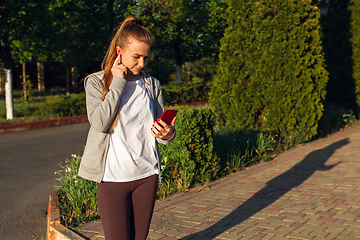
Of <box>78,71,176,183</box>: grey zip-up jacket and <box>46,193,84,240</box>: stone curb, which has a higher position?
<box>78,71,176,183</box>: grey zip-up jacket

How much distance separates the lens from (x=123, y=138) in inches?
88.0

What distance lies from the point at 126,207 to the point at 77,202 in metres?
2.45

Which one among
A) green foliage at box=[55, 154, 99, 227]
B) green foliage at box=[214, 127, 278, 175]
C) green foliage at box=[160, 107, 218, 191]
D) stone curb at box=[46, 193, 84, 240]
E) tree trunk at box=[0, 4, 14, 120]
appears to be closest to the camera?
stone curb at box=[46, 193, 84, 240]

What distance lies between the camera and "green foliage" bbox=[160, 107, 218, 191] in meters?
5.25

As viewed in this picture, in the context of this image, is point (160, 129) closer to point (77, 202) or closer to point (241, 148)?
point (77, 202)

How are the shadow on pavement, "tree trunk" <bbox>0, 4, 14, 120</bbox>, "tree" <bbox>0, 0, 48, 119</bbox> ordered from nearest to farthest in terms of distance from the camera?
the shadow on pavement → "tree" <bbox>0, 0, 48, 119</bbox> → "tree trunk" <bbox>0, 4, 14, 120</bbox>

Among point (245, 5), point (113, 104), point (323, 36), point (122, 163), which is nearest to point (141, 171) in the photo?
point (122, 163)

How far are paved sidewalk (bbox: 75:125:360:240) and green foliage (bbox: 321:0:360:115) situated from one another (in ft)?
20.4

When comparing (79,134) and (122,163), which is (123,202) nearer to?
(122,163)

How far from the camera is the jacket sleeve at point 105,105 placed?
211cm

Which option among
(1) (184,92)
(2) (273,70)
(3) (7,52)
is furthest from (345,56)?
(3) (7,52)

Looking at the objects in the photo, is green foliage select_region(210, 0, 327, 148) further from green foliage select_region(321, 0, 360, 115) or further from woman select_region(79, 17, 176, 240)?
woman select_region(79, 17, 176, 240)

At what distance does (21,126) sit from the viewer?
1142 centimetres

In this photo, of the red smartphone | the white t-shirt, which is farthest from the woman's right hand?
the red smartphone
